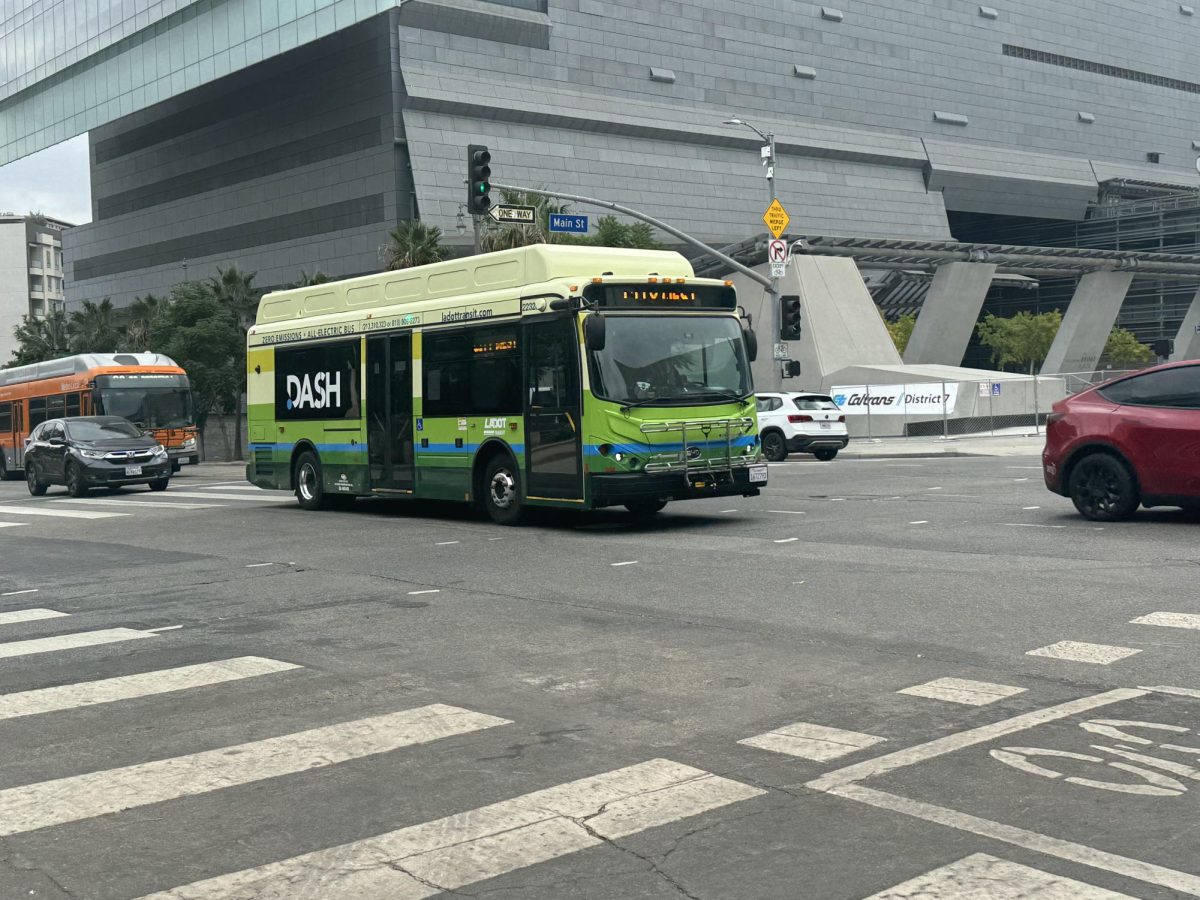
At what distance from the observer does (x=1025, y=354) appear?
88.2 meters

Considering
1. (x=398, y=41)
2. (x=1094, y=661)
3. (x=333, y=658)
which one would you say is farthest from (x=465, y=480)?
(x=398, y=41)

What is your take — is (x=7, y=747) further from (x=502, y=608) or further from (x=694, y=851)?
(x=502, y=608)

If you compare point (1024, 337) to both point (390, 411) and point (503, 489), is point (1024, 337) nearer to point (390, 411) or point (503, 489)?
point (390, 411)

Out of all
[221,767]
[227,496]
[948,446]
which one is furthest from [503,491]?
[948,446]

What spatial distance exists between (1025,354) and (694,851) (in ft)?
290

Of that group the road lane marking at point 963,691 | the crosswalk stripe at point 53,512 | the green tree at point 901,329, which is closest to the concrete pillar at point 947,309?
the green tree at point 901,329

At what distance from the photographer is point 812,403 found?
32594 millimetres

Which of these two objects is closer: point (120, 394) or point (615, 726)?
point (615, 726)

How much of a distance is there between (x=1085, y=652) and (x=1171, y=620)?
128 centimetres

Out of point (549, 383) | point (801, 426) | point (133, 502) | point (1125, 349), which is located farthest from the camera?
point (1125, 349)

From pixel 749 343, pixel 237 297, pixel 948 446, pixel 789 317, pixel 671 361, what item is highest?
pixel 237 297

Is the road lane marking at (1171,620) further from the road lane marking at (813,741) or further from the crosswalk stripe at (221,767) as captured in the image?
the crosswalk stripe at (221,767)

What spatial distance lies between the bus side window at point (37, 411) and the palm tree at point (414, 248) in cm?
1572

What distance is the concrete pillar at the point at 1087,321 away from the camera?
231 ft
